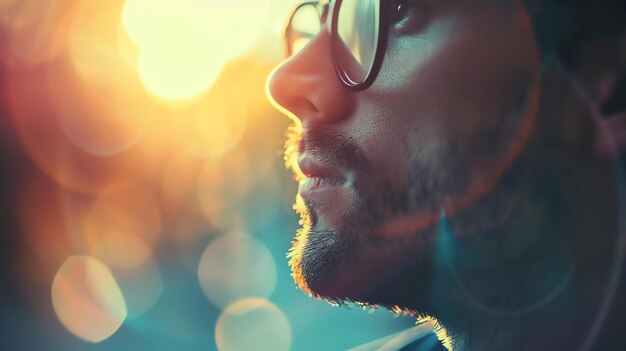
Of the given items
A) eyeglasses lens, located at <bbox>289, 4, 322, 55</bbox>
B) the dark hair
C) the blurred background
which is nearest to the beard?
the dark hair

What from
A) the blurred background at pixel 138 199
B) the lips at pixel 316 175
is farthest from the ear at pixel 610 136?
the blurred background at pixel 138 199

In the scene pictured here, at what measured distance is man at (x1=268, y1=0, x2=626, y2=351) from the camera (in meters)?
0.66

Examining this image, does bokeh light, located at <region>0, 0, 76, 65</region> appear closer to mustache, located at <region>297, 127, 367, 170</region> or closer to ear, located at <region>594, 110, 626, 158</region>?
mustache, located at <region>297, 127, 367, 170</region>

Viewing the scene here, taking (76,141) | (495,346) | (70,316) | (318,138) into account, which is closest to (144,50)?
(76,141)

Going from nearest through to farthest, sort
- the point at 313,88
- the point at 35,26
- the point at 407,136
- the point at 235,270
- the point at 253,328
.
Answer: the point at 407,136, the point at 313,88, the point at 35,26, the point at 253,328, the point at 235,270

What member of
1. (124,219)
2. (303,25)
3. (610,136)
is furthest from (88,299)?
(610,136)

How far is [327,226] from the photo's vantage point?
87cm

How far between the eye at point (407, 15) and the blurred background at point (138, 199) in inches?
71.2

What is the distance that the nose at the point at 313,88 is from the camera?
2.75ft

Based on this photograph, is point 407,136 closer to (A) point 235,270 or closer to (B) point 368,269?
(B) point 368,269

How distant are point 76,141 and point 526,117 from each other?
101 inches

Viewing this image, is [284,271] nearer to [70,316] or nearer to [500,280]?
[70,316]

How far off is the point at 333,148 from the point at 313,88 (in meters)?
0.13

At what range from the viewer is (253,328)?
3.04 metres
